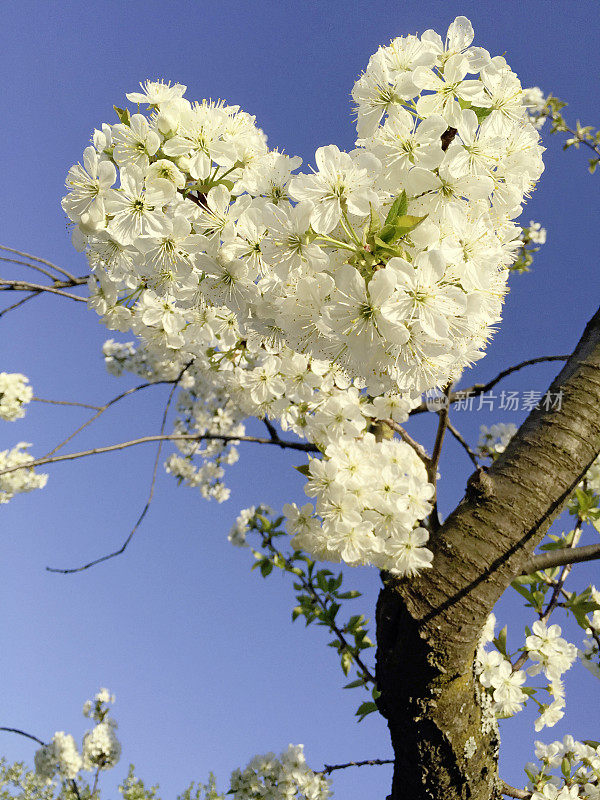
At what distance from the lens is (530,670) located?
2.59 meters

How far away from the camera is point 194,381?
6688 mm

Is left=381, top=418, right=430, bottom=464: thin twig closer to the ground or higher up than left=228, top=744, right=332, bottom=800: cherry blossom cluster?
higher up

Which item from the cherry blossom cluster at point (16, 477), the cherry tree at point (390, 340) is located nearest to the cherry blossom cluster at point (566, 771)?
the cherry tree at point (390, 340)

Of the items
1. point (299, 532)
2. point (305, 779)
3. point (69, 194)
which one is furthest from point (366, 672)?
point (69, 194)

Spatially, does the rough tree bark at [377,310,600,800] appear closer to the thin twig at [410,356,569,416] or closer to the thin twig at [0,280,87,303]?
the thin twig at [410,356,569,416]

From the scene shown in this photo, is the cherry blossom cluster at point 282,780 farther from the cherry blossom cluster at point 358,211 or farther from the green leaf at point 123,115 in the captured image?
the green leaf at point 123,115

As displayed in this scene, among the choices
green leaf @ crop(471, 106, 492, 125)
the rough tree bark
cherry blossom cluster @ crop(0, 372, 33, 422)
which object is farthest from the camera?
cherry blossom cluster @ crop(0, 372, 33, 422)

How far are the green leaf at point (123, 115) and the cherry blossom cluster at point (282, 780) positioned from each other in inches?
155

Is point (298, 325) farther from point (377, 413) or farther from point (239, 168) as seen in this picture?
point (377, 413)

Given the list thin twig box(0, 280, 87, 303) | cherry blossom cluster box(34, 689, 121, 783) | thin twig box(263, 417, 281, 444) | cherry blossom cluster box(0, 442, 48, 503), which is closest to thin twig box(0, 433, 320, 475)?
thin twig box(263, 417, 281, 444)

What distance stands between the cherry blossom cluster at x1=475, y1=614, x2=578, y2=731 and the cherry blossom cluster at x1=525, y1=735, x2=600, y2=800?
277mm

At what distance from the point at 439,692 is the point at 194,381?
530 cm

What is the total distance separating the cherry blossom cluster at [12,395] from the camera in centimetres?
524

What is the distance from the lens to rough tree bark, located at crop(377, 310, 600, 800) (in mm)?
1917
